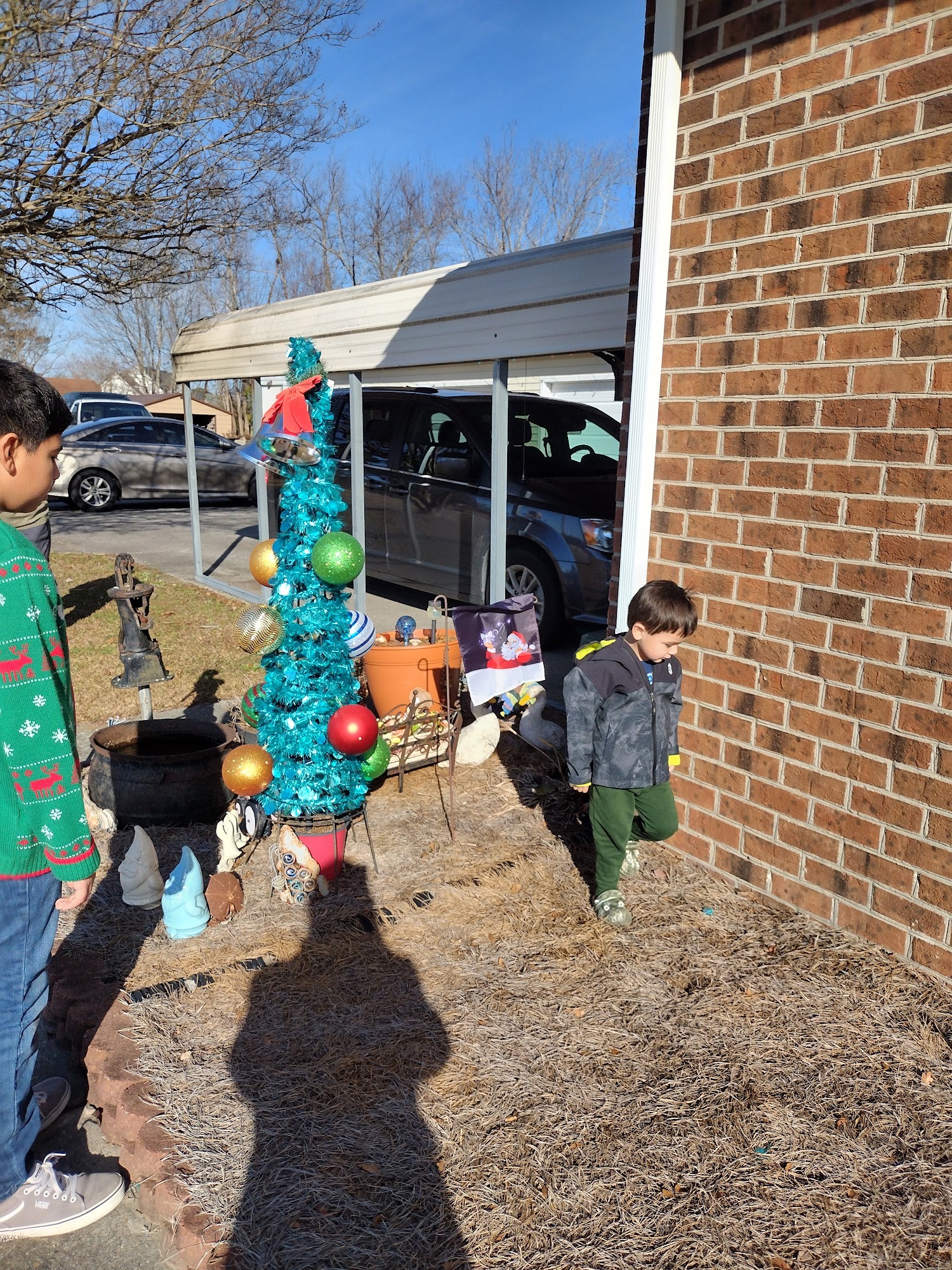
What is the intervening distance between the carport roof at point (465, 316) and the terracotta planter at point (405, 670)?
1.90 meters

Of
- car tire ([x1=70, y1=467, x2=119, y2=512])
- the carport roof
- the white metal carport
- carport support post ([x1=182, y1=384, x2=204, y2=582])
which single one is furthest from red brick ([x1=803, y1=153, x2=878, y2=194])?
car tire ([x1=70, y1=467, x2=119, y2=512])

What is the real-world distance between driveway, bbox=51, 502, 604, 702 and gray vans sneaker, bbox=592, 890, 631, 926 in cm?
247

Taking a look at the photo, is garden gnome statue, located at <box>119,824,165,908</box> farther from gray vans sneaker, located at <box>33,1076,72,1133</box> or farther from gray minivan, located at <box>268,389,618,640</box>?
gray minivan, located at <box>268,389,618,640</box>

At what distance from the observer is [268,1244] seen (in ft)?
6.81

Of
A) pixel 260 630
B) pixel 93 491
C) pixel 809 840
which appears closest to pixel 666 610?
pixel 809 840

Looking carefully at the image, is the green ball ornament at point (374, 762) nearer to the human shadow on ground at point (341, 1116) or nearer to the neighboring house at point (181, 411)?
the human shadow on ground at point (341, 1116)

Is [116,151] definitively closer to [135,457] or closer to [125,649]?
[125,649]

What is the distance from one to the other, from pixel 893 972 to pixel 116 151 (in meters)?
7.72

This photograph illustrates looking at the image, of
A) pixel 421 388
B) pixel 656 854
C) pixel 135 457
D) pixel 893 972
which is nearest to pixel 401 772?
pixel 656 854

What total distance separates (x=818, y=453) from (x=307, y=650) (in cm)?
213

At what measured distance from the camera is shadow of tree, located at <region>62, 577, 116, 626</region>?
8578 millimetres

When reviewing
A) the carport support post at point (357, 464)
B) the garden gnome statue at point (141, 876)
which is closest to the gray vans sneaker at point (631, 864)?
the garden gnome statue at point (141, 876)

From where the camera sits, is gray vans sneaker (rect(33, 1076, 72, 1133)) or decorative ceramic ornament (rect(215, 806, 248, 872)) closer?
gray vans sneaker (rect(33, 1076, 72, 1133))

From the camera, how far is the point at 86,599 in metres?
9.08
